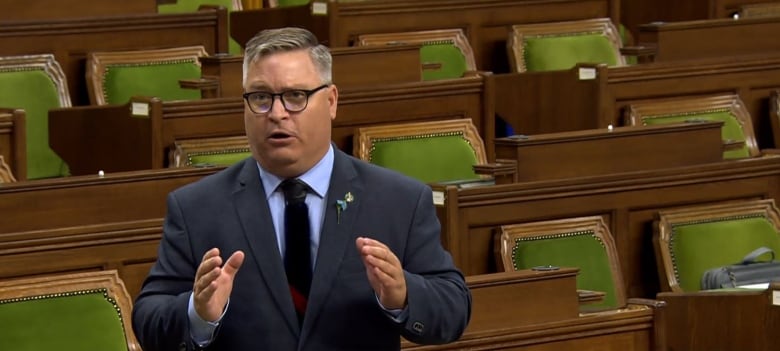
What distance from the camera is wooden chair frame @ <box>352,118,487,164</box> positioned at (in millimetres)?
1475

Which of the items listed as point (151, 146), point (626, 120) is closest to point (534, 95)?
point (626, 120)

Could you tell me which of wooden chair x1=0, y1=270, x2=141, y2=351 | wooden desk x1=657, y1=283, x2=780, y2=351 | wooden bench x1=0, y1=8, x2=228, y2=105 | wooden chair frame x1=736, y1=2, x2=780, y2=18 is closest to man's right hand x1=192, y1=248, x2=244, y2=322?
wooden chair x1=0, y1=270, x2=141, y2=351

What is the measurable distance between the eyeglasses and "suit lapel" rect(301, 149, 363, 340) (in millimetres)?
34

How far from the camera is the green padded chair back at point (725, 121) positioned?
65.6 inches

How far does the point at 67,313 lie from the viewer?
3.42 feet

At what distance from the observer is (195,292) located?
1.87 ft

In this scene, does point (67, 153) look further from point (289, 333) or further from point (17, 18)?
point (289, 333)

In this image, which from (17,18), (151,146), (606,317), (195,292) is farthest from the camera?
(17,18)

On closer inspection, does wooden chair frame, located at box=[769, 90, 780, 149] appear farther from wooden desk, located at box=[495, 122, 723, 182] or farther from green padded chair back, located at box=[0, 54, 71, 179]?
green padded chair back, located at box=[0, 54, 71, 179]

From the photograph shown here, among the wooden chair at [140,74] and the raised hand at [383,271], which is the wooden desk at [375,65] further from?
the raised hand at [383,271]

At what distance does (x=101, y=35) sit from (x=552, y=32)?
0.56 metres

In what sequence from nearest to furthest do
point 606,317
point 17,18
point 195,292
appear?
point 195,292 → point 606,317 → point 17,18

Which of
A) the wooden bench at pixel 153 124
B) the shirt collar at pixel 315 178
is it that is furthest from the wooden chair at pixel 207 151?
the shirt collar at pixel 315 178

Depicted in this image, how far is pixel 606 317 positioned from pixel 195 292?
0.58 metres
